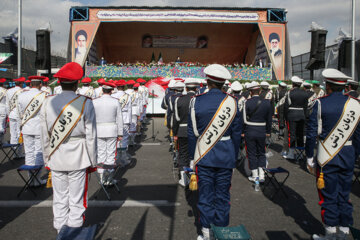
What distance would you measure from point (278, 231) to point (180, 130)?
288 centimetres

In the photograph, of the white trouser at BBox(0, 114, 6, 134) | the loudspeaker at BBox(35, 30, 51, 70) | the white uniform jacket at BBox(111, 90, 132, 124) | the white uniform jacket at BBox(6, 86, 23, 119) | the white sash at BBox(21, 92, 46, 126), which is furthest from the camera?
the loudspeaker at BBox(35, 30, 51, 70)

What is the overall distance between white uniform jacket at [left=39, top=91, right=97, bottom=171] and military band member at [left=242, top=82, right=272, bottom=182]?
3.46 metres

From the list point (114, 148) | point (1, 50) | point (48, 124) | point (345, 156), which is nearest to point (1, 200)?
point (114, 148)

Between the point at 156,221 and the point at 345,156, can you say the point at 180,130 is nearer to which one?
the point at 156,221

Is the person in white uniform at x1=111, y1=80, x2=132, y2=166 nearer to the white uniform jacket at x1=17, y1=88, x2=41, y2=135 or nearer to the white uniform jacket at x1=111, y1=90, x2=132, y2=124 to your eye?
the white uniform jacket at x1=111, y1=90, x2=132, y2=124

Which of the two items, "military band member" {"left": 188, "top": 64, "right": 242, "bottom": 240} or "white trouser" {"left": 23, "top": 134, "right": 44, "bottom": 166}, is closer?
"military band member" {"left": 188, "top": 64, "right": 242, "bottom": 240}

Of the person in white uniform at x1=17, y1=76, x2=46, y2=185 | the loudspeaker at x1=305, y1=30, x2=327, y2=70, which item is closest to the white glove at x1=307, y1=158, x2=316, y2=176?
the person in white uniform at x1=17, y1=76, x2=46, y2=185

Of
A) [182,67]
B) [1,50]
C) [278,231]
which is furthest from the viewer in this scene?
[1,50]

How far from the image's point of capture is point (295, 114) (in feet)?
27.0

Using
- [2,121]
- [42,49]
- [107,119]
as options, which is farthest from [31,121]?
[42,49]

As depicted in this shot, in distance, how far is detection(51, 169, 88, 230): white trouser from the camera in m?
3.55

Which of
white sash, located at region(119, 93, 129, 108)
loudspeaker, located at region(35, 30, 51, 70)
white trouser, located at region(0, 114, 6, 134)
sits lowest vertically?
white trouser, located at region(0, 114, 6, 134)

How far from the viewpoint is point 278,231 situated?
409 centimetres

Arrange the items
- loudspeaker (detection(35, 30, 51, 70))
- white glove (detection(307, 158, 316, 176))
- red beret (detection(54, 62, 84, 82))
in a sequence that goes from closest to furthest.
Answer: red beret (detection(54, 62, 84, 82))
white glove (detection(307, 158, 316, 176))
loudspeaker (detection(35, 30, 51, 70))
